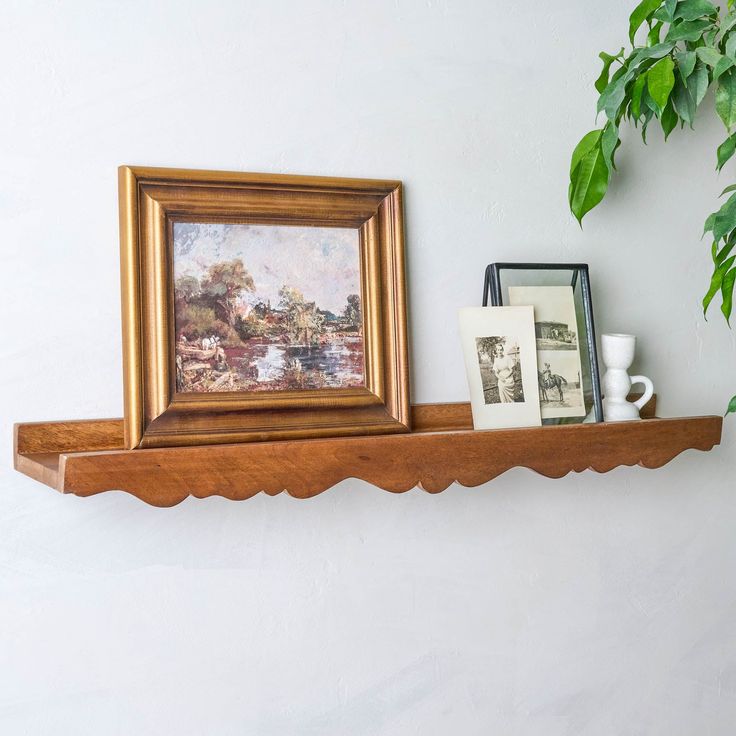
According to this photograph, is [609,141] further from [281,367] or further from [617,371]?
[281,367]

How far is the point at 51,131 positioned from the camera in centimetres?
128

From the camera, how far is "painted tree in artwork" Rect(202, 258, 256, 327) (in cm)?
131

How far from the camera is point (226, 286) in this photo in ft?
4.34

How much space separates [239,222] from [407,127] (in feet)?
1.17

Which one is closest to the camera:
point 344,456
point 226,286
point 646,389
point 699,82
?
point 344,456

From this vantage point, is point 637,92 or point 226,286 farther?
point 637,92

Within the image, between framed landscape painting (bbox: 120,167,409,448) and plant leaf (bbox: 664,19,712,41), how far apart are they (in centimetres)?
53

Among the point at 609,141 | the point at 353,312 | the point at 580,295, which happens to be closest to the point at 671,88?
the point at 609,141

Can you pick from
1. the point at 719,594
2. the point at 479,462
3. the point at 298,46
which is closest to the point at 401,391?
the point at 479,462

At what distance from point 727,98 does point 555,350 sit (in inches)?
19.9

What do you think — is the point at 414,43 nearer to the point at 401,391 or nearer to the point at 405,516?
the point at 401,391

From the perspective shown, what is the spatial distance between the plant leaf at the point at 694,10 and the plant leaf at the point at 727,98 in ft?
0.34

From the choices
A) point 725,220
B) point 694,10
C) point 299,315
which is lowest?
point 299,315

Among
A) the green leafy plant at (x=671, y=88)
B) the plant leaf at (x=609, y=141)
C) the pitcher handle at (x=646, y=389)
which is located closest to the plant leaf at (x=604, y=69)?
the green leafy plant at (x=671, y=88)
